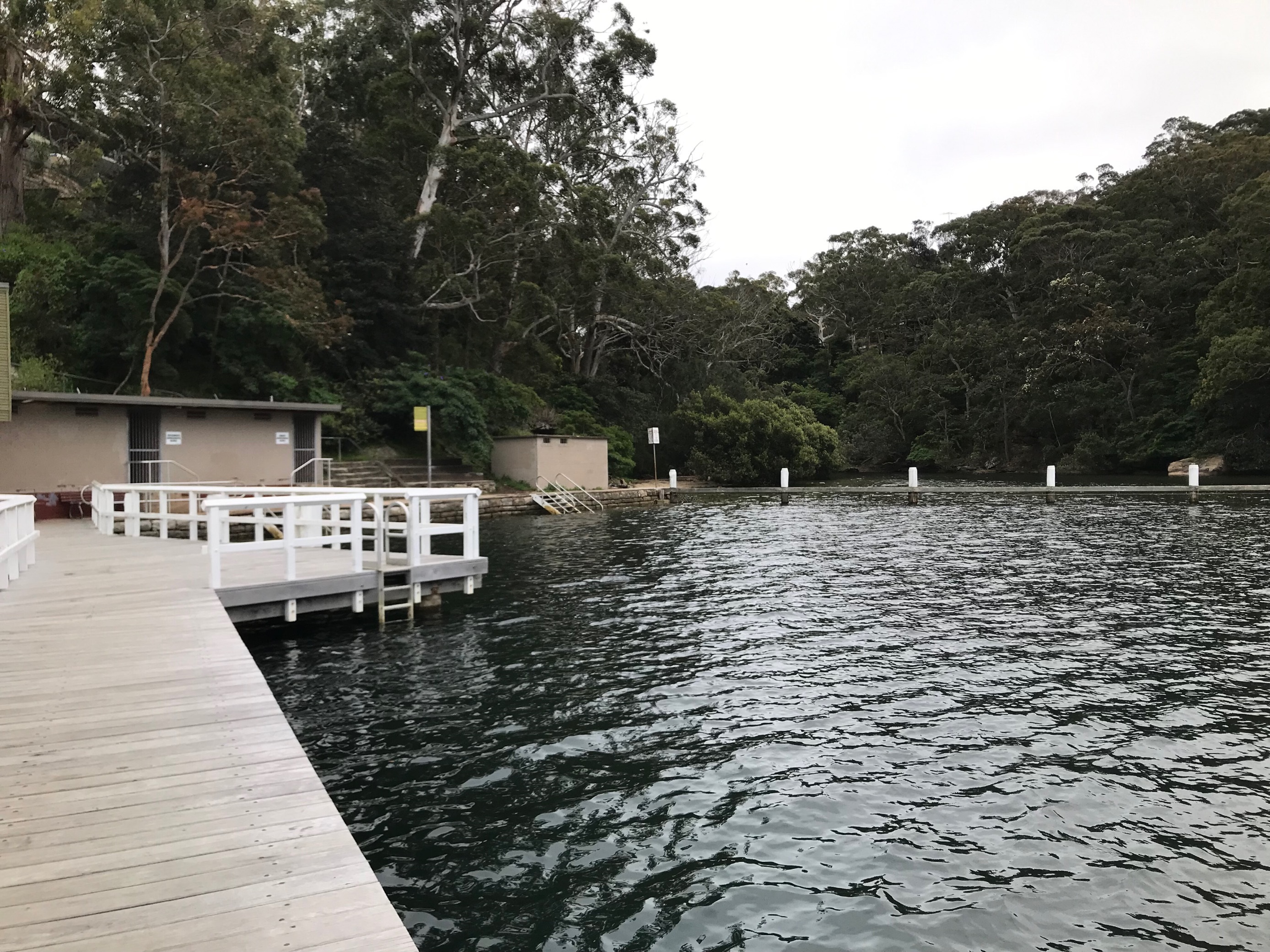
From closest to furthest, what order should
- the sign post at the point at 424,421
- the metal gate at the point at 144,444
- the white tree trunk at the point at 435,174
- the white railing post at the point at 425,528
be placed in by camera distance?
the white railing post at the point at 425,528
the metal gate at the point at 144,444
the sign post at the point at 424,421
the white tree trunk at the point at 435,174

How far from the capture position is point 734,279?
204ft

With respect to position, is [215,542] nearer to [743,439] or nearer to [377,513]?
[377,513]

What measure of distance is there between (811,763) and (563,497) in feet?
87.0

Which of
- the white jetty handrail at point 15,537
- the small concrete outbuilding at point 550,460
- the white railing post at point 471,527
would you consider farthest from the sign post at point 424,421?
the white jetty handrail at point 15,537

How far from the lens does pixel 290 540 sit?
9.96 m

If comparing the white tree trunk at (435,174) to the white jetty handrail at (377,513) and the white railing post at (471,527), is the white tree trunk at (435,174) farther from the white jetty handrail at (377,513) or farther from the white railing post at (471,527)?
the white railing post at (471,527)

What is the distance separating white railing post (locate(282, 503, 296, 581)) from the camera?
32.6 feet

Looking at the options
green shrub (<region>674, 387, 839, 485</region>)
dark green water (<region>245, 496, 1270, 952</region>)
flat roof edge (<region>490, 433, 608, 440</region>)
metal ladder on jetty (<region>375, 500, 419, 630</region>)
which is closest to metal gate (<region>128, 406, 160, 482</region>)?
flat roof edge (<region>490, 433, 608, 440</region>)

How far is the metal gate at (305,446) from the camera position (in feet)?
88.6

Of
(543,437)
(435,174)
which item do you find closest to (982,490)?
(543,437)

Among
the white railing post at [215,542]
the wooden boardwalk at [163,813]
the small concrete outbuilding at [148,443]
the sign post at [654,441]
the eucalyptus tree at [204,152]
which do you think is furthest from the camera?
the sign post at [654,441]

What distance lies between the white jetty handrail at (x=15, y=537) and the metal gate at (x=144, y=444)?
1171cm

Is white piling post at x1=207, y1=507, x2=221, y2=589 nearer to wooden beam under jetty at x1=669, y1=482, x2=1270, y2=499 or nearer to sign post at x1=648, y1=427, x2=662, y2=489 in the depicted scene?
wooden beam under jetty at x1=669, y1=482, x2=1270, y2=499

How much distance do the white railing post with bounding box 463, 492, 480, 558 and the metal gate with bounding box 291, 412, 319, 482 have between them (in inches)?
650
